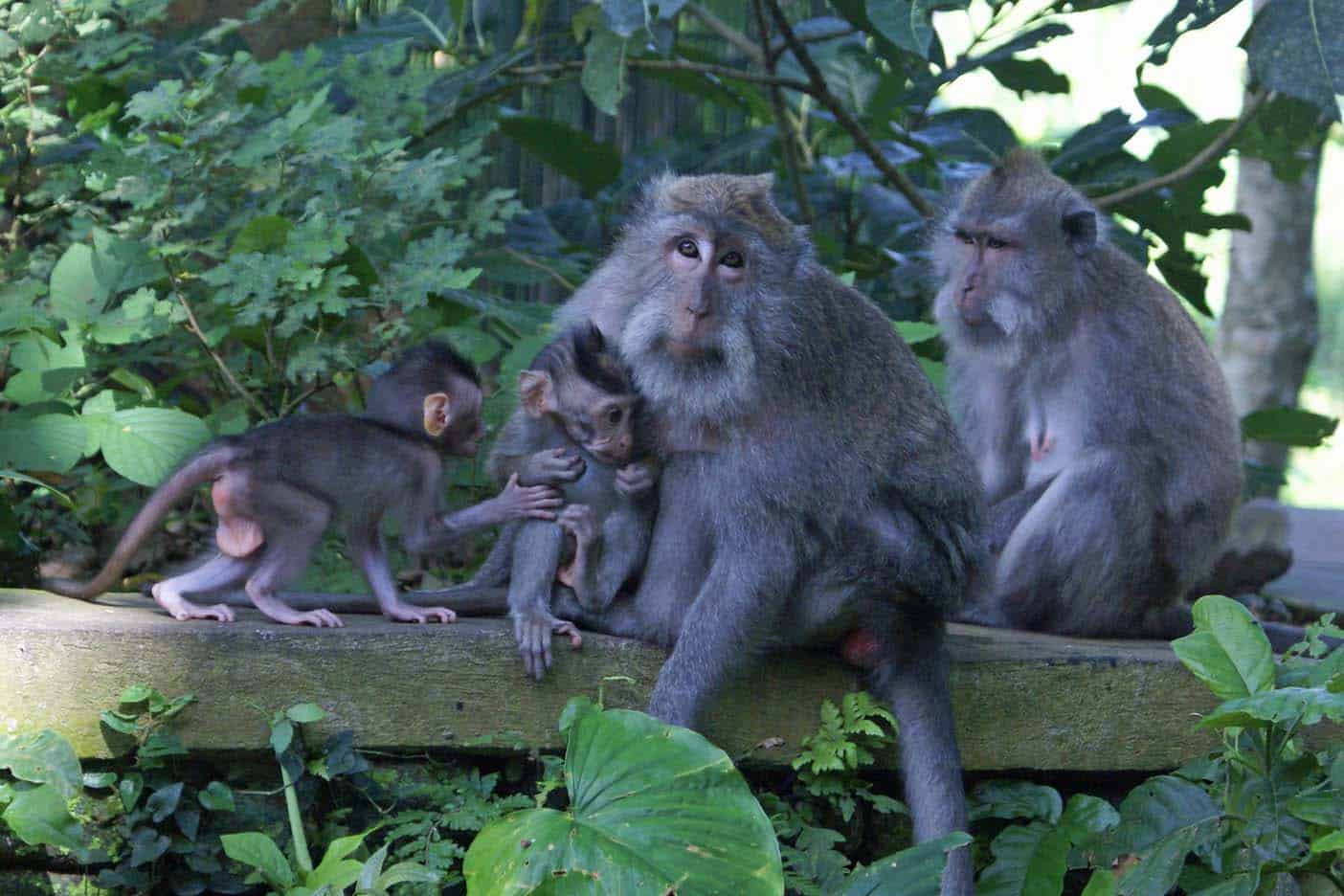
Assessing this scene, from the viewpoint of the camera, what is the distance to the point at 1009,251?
4809 mm

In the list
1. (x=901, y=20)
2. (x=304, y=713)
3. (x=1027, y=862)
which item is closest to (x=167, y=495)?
(x=304, y=713)

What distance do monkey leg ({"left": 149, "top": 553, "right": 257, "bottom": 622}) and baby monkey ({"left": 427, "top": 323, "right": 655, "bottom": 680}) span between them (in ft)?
2.26

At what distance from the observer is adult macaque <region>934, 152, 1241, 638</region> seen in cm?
461

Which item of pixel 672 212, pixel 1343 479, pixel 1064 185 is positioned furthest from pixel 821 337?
pixel 1343 479

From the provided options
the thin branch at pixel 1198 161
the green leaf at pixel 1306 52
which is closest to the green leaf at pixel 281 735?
the green leaf at pixel 1306 52

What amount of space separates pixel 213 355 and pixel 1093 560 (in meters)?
2.82

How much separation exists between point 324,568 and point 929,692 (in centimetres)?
208

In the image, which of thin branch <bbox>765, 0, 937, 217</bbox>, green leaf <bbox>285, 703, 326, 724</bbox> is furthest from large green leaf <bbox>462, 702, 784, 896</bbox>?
thin branch <bbox>765, 0, 937, 217</bbox>

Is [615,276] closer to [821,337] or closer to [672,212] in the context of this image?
[672,212]

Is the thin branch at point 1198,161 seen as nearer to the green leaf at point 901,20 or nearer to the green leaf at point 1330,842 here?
the green leaf at point 901,20

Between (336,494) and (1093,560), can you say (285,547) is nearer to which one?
(336,494)

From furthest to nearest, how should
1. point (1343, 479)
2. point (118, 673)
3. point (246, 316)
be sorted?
point (1343, 479)
point (246, 316)
point (118, 673)

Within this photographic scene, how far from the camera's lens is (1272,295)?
10023mm

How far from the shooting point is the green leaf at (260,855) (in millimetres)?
3184
